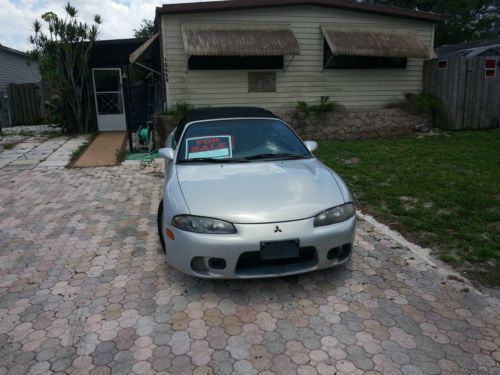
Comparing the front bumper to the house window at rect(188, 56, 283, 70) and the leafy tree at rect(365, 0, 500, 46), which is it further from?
the leafy tree at rect(365, 0, 500, 46)

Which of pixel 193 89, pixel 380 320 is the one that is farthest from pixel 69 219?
pixel 193 89

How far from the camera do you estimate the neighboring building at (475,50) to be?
807 inches

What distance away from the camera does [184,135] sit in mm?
4422

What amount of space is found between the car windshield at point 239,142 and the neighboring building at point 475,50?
1840 centimetres

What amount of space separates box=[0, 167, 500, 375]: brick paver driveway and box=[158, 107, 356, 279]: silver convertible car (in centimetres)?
32

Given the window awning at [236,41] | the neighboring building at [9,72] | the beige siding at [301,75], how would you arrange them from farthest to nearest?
the neighboring building at [9,72], the beige siding at [301,75], the window awning at [236,41]

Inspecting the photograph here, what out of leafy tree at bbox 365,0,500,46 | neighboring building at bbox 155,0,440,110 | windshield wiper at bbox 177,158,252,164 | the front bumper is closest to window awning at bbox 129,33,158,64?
neighboring building at bbox 155,0,440,110

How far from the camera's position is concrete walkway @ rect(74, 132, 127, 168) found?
8961 millimetres

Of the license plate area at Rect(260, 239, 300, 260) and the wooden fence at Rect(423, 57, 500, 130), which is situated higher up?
the wooden fence at Rect(423, 57, 500, 130)

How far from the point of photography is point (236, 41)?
10.2 meters

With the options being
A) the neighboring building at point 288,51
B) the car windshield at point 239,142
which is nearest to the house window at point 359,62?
the neighboring building at point 288,51

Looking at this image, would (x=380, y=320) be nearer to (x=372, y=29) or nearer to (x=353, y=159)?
(x=353, y=159)

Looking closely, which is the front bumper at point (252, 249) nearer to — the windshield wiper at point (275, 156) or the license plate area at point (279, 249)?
the license plate area at point (279, 249)

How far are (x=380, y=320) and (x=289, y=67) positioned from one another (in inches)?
371
